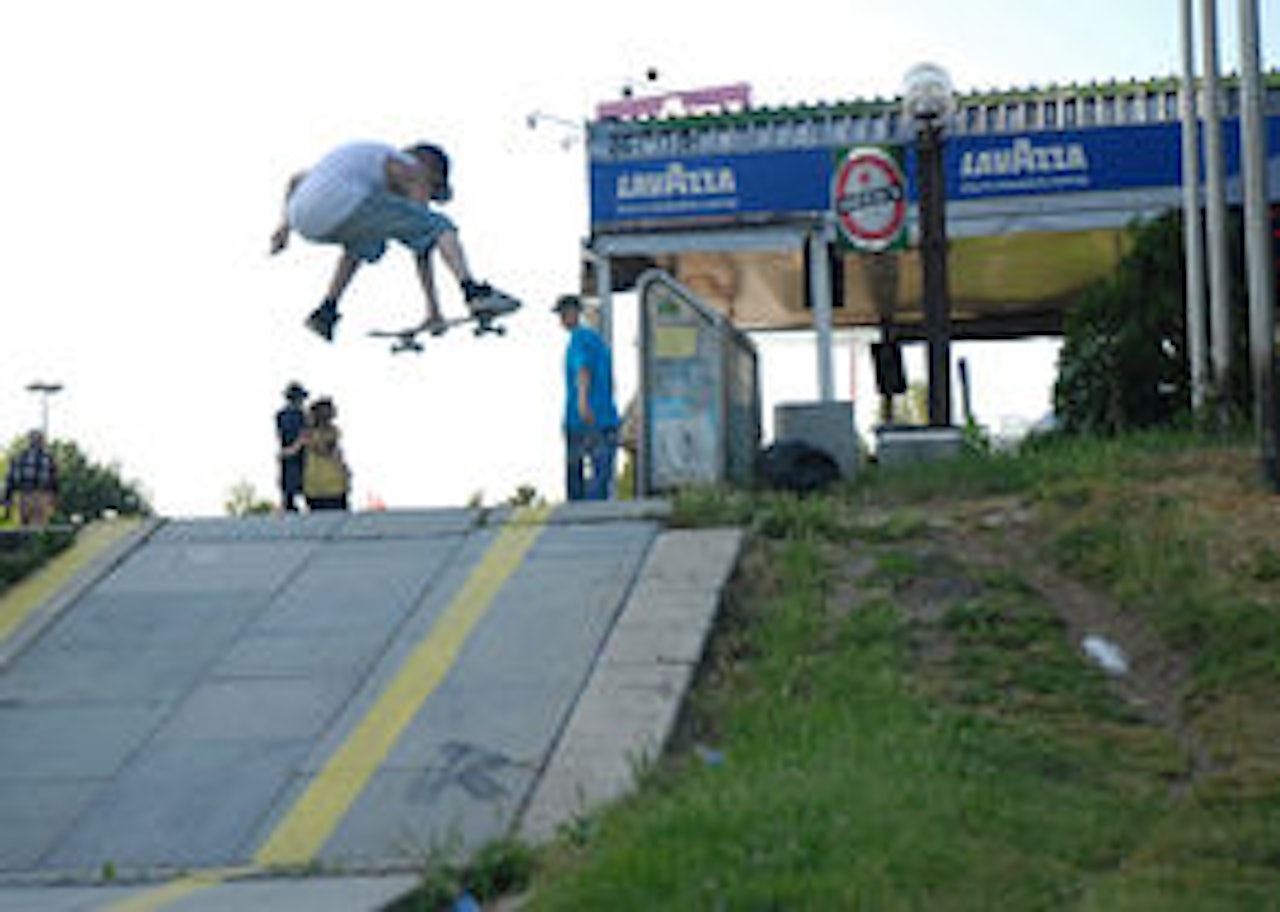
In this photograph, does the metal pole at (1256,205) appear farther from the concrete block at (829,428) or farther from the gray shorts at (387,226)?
the gray shorts at (387,226)

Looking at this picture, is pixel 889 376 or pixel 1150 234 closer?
pixel 1150 234

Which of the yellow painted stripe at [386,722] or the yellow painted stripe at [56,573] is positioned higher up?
the yellow painted stripe at [56,573]

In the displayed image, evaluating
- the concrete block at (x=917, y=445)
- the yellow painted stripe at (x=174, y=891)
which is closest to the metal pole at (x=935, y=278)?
the concrete block at (x=917, y=445)

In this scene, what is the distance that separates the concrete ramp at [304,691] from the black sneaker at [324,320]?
201 cm

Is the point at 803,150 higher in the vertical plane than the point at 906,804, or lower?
higher

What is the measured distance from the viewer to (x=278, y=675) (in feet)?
26.8

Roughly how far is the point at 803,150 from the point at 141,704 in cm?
1659

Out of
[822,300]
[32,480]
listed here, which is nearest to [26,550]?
[32,480]

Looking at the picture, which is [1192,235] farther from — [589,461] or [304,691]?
[304,691]

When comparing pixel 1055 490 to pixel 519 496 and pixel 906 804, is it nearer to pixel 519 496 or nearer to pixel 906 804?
pixel 519 496

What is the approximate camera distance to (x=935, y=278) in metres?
13.4

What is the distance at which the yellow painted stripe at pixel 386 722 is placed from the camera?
650cm

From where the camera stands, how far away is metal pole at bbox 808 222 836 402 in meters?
23.0

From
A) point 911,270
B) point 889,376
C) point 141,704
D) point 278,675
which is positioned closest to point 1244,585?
point 278,675
